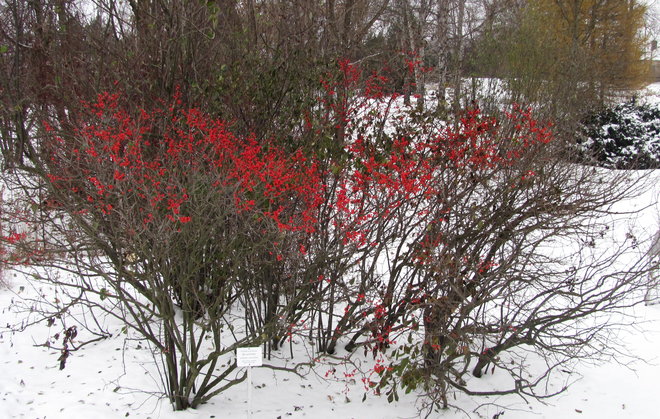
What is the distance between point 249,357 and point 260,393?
1216 millimetres

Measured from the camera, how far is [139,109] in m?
Answer: 4.83

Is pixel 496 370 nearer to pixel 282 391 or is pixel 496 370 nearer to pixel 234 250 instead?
pixel 282 391

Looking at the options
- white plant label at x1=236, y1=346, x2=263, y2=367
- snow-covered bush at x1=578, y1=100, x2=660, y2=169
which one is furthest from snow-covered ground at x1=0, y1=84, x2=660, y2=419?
snow-covered bush at x1=578, y1=100, x2=660, y2=169

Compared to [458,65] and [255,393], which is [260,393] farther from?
[458,65]

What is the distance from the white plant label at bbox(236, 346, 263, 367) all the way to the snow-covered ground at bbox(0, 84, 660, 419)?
87 cm

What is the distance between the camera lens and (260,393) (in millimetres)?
5070

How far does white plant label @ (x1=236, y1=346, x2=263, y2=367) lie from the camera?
4.01 m

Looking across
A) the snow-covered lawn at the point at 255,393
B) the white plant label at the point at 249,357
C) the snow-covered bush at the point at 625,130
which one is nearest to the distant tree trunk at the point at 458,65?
the snow-covered lawn at the point at 255,393

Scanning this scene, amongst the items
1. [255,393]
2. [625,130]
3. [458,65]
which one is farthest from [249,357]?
[625,130]

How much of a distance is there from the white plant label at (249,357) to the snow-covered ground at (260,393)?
87 centimetres

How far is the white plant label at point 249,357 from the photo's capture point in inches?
158

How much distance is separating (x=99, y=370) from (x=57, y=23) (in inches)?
141

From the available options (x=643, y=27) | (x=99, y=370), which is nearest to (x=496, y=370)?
(x=99, y=370)

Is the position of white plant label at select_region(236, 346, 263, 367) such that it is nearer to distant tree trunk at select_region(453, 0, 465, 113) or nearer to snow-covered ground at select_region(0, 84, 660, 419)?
snow-covered ground at select_region(0, 84, 660, 419)
